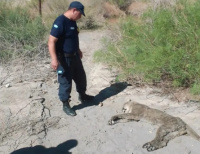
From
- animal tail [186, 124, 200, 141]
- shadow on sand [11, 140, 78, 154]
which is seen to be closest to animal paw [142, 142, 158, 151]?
animal tail [186, 124, 200, 141]

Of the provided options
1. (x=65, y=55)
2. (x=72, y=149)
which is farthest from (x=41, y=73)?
(x=72, y=149)

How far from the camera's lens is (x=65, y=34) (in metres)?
4.73

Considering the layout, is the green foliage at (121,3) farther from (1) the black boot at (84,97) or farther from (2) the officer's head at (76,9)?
(2) the officer's head at (76,9)

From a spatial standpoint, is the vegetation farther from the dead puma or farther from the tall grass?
the dead puma

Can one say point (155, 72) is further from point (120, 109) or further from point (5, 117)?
point (5, 117)

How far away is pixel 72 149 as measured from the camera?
4336 mm

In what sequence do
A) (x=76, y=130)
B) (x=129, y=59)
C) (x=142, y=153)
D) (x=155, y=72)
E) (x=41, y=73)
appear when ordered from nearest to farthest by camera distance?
1. (x=142, y=153)
2. (x=76, y=130)
3. (x=155, y=72)
4. (x=129, y=59)
5. (x=41, y=73)

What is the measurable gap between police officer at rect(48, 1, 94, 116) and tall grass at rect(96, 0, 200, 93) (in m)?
1.15

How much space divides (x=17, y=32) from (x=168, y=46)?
445cm

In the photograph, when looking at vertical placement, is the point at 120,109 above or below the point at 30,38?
below

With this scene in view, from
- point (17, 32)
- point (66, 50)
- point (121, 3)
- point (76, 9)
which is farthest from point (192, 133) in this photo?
point (121, 3)

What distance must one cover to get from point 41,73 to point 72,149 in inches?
115

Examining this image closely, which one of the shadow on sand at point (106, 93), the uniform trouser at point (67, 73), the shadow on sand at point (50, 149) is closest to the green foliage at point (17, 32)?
the shadow on sand at point (106, 93)

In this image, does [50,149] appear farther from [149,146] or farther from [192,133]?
[192,133]
